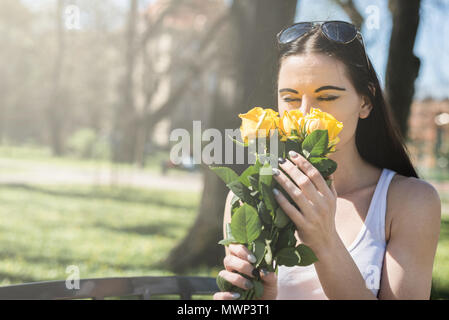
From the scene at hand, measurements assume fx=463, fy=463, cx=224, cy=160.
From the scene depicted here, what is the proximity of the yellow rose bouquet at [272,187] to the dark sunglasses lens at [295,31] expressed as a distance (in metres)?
0.54

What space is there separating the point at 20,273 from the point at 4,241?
1966 millimetres

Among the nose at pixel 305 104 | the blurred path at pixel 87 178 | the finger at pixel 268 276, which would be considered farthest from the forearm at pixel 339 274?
the blurred path at pixel 87 178

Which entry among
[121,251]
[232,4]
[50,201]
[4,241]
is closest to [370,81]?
[232,4]

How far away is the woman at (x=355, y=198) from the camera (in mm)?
1221

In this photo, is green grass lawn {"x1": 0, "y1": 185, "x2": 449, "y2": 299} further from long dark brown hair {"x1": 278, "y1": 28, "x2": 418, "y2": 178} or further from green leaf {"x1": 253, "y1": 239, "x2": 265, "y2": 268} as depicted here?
green leaf {"x1": 253, "y1": 239, "x2": 265, "y2": 268}

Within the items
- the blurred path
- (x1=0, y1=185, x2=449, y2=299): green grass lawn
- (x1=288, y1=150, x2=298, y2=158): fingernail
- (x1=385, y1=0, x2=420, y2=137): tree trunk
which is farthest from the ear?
the blurred path

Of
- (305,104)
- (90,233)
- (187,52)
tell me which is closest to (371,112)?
(305,104)

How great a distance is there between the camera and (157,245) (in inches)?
271

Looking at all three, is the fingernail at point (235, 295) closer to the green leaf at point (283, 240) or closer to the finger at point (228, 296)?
the finger at point (228, 296)

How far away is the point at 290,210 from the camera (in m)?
1.07

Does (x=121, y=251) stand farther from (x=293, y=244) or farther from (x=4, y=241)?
(x=293, y=244)

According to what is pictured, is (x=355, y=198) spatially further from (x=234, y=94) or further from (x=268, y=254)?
(x=234, y=94)

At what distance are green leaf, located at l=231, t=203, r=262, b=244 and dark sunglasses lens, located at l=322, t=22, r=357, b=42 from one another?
741 mm

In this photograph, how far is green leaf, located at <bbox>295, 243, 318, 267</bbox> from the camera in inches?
44.8
